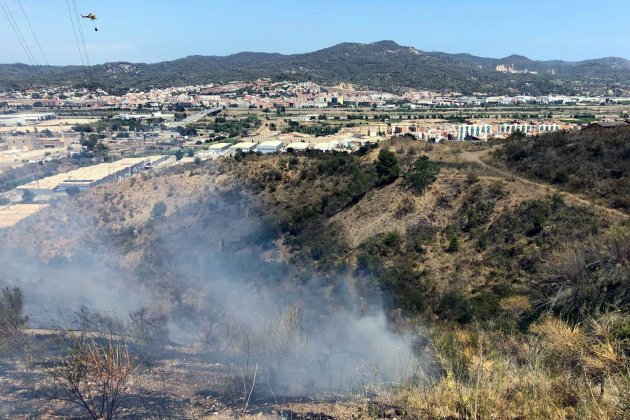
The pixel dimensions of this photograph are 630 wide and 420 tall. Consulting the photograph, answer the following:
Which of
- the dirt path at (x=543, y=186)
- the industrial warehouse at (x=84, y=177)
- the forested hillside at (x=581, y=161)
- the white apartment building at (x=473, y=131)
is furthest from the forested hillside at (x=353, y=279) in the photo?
the white apartment building at (x=473, y=131)

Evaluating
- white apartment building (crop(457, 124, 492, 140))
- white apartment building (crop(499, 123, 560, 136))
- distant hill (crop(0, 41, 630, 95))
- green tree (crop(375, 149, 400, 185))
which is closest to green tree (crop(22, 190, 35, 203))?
green tree (crop(375, 149, 400, 185))

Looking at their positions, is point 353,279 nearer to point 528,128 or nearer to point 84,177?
point 84,177

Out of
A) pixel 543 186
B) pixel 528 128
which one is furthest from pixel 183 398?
pixel 528 128

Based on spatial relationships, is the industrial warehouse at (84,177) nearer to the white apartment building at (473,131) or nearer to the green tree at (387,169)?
the green tree at (387,169)

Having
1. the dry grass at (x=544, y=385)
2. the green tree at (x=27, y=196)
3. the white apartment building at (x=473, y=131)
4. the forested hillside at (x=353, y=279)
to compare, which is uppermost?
the dry grass at (x=544, y=385)

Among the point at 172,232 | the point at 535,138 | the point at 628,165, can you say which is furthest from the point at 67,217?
the point at 628,165

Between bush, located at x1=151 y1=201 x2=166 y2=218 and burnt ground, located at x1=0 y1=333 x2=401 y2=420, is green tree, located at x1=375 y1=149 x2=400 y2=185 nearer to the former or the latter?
bush, located at x1=151 y1=201 x2=166 y2=218
